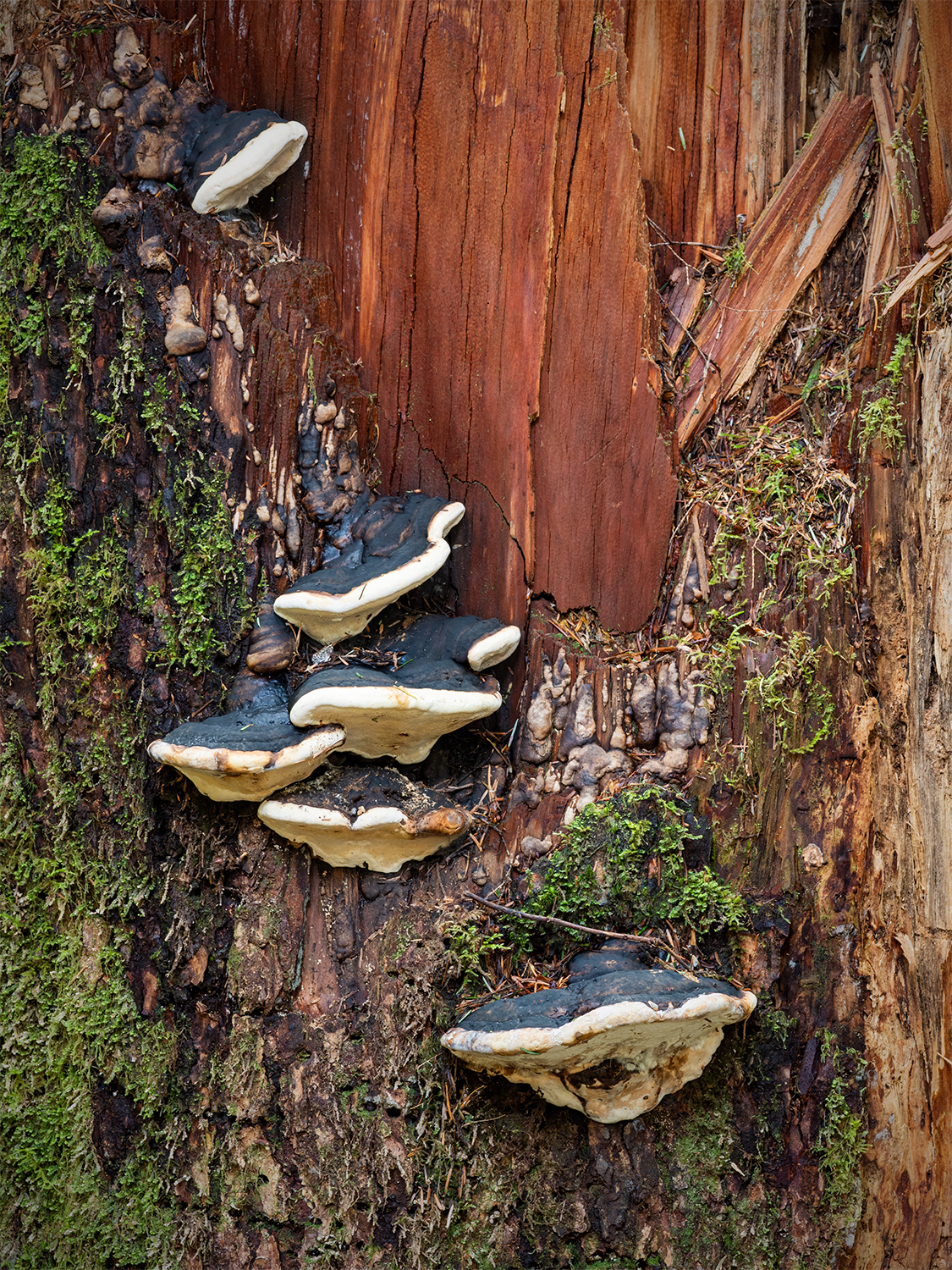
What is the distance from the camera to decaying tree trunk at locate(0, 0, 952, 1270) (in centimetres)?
287

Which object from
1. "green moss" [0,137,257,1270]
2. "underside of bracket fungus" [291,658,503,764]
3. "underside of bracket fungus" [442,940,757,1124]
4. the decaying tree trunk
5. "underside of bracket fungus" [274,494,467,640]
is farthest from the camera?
"green moss" [0,137,257,1270]

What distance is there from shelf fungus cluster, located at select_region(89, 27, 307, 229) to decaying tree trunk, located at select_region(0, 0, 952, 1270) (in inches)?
3.3

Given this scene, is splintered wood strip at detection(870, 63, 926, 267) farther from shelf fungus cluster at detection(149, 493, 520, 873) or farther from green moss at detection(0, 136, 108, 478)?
green moss at detection(0, 136, 108, 478)

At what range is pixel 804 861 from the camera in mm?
2949

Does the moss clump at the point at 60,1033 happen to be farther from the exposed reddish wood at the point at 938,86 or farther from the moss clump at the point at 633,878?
the exposed reddish wood at the point at 938,86

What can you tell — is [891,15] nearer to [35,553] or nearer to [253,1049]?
[35,553]

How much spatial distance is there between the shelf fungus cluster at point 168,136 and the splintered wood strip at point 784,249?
168 cm

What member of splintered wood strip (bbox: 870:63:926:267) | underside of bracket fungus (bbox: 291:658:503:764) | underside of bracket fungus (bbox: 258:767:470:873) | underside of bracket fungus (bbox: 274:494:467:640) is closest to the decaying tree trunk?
splintered wood strip (bbox: 870:63:926:267)

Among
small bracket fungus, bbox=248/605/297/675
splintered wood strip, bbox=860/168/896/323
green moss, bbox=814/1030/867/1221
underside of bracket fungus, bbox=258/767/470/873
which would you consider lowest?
green moss, bbox=814/1030/867/1221

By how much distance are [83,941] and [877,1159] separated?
2917 mm

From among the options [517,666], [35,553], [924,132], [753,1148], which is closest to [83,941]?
[35,553]

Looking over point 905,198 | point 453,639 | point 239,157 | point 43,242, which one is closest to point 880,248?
point 905,198

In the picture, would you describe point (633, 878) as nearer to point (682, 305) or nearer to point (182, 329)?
point (682, 305)

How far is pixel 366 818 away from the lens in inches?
104
